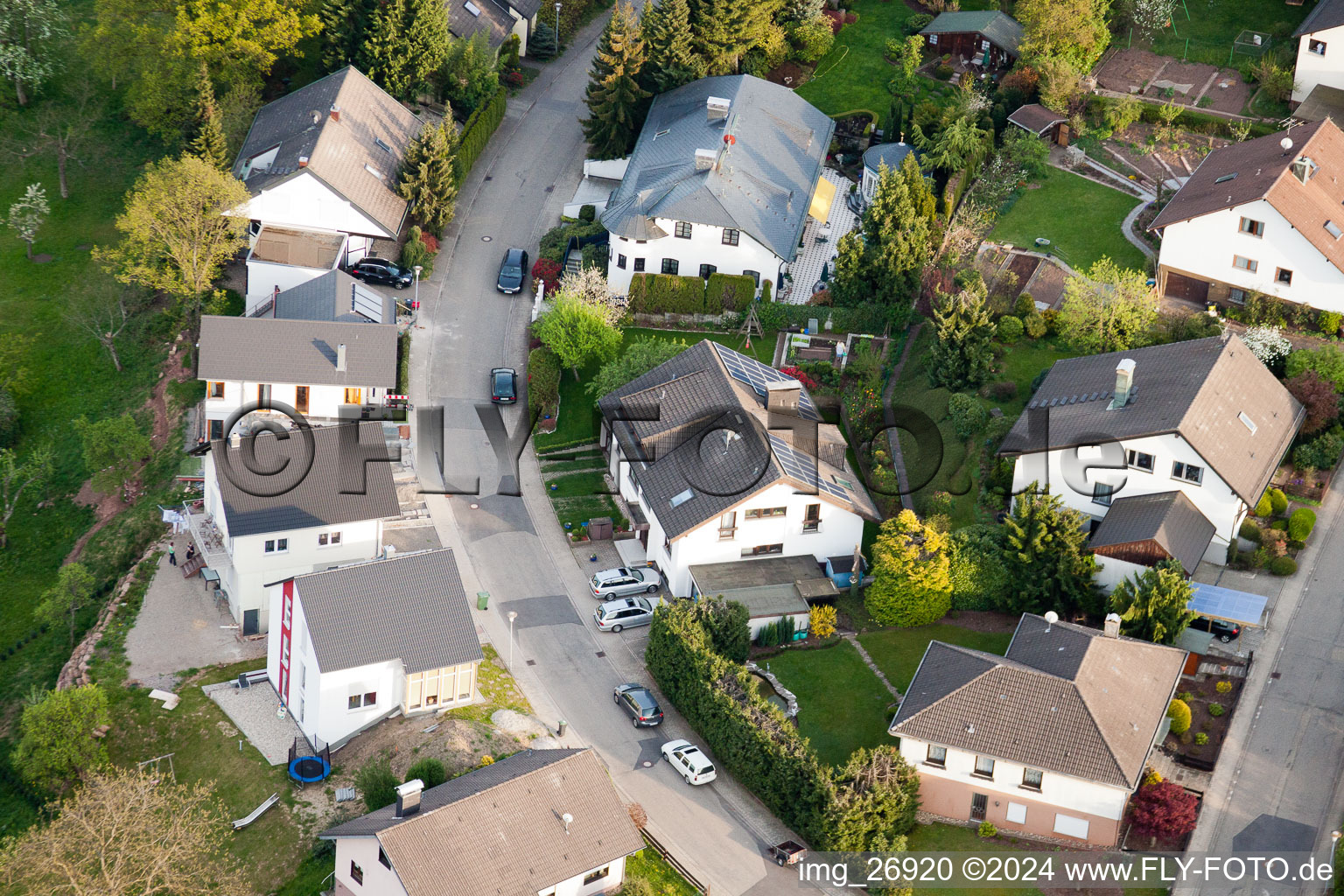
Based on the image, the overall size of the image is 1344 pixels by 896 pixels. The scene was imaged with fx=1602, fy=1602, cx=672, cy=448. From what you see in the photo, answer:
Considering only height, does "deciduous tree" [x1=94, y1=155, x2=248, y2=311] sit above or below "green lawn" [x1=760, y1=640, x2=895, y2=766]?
above

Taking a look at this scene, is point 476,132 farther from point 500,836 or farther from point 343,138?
point 500,836

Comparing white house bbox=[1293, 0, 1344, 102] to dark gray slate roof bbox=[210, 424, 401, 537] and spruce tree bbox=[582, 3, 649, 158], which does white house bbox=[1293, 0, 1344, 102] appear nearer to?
spruce tree bbox=[582, 3, 649, 158]

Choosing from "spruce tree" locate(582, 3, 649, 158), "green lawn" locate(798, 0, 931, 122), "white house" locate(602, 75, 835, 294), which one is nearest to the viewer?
"white house" locate(602, 75, 835, 294)

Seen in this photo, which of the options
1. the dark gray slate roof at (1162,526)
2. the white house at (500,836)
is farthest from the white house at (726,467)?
the white house at (500,836)

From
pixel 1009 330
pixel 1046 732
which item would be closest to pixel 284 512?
pixel 1046 732

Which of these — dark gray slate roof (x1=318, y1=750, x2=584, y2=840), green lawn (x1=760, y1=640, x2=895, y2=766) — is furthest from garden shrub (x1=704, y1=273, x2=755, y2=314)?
dark gray slate roof (x1=318, y1=750, x2=584, y2=840)
